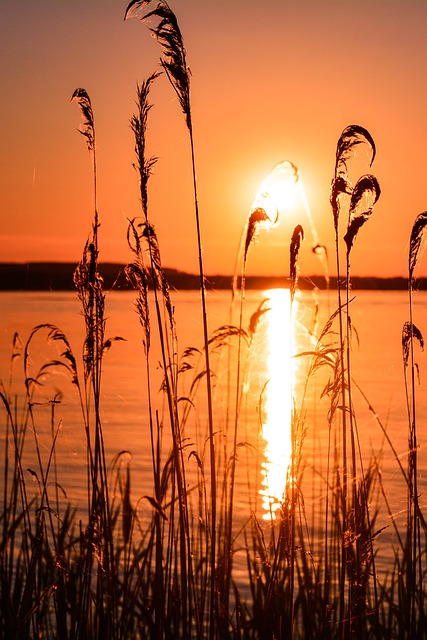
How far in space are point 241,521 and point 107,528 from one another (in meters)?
4.65

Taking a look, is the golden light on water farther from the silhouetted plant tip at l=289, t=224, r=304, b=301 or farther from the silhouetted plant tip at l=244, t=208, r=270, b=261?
the silhouetted plant tip at l=244, t=208, r=270, b=261

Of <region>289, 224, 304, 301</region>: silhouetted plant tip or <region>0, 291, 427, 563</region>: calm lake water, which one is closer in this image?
<region>289, 224, 304, 301</region>: silhouetted plant tip

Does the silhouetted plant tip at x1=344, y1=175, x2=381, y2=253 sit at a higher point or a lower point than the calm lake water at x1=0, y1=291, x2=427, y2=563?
higher

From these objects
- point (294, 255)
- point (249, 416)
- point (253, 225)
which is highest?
point (253, 225)

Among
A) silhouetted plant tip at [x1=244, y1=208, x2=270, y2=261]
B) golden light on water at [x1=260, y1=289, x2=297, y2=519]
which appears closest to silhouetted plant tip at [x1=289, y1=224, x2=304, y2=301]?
golden light on water at [x1=260, y1=289, x2=297, y2=519]

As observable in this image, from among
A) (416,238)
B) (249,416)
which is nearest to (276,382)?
(416,238)

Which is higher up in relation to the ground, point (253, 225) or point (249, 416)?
point (253, 225)

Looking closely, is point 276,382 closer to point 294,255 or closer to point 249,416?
point 294,255

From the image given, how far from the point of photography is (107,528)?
11.0 feet

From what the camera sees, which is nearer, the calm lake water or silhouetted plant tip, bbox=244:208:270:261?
silhouetted plant tip, bbox=244:208:270:261

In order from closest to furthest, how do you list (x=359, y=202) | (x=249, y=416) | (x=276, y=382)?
(x=359, y=202)
(x=276, y=382)
(x=249, y=416)

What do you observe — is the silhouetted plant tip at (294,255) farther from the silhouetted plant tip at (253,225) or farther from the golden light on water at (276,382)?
the silhouetted plant tip at (253,225)

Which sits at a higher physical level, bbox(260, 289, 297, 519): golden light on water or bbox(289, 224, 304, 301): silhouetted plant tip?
bbox(289, 224, 304, 301): silhouetted plant tip

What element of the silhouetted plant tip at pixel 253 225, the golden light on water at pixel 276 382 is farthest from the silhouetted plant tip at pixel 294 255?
the silhouetted plant tip at pixel 253 225
